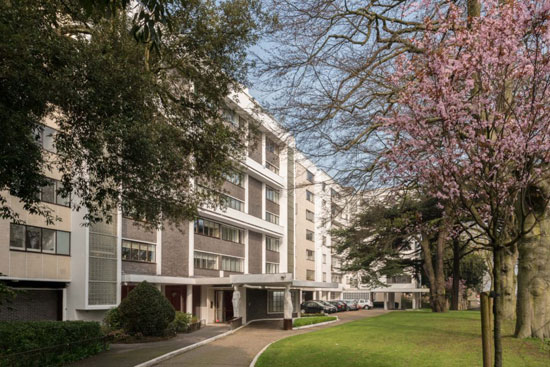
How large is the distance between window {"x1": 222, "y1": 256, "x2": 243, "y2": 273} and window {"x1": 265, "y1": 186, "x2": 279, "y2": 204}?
26.4 feet

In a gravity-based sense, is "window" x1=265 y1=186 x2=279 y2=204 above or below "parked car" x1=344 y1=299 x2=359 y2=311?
above

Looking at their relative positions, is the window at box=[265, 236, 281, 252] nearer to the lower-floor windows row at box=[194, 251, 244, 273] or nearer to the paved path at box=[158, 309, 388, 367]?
the lower-floor windows row at box=[194, 251, 244, 273]

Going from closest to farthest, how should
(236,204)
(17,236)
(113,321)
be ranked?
(17,236)
(113,321)
(236,204)

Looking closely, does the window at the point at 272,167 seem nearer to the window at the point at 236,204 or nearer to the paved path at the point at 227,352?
the window at the point at 236,204

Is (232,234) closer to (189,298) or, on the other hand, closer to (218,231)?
(218,231)

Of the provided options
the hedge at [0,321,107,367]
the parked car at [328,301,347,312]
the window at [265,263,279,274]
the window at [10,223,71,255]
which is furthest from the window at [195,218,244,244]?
the parked car at [328,301,347,312]

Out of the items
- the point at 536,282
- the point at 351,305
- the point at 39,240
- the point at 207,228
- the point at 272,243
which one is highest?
the point at 207,228

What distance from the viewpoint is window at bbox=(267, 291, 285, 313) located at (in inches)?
1998

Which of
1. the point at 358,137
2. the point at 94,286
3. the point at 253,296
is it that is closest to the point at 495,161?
the point at 358,137

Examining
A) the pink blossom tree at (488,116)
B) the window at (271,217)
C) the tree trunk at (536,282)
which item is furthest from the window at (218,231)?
the pink blossom tree at (488,116)

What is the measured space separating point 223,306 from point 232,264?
3.62 metres

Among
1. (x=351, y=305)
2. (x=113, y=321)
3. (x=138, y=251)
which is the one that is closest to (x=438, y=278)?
(x=138, y=251)

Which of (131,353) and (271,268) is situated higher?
(271,268)

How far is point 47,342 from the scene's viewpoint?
16.7 metres
